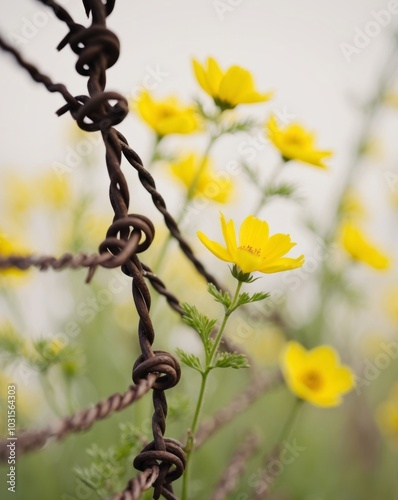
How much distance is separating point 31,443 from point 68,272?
1.20 meters

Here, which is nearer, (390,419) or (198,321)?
(198,321)

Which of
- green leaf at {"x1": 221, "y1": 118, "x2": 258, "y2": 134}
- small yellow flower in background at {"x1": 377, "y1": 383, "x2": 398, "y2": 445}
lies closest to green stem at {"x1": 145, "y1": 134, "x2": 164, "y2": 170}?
green leaf at {"x1": 221, "y1": 118, "x2": 258, "y2": 134}

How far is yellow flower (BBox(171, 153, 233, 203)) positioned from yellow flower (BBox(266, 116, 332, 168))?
0.37ft

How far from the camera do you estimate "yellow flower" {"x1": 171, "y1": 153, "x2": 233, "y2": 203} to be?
0.82 metres

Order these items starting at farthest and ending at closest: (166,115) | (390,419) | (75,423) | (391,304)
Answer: (391,304) → (390,419) → (166,115) → (75,423)

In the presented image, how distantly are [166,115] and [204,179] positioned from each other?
0.35 feet

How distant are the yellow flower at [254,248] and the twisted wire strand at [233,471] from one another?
309mm

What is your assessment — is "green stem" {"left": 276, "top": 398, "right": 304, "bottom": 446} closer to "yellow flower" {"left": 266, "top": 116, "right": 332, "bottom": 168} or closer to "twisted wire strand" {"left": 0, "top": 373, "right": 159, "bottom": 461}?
"yellow flower" {"left": 266, "top": 116, "right": 332, "bottom": 168}

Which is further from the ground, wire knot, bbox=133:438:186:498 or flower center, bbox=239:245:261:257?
flower center, bbox=239:245:261:257

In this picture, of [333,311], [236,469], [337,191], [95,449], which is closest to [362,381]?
[333,311]

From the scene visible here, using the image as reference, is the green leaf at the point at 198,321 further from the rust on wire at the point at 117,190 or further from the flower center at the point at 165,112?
the flower center at the point at 165,112

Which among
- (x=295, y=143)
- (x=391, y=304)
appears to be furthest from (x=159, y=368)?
(x=391, y=304)

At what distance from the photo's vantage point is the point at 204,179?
827mm

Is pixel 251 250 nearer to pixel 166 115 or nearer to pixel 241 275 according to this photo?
pixel 241 275
